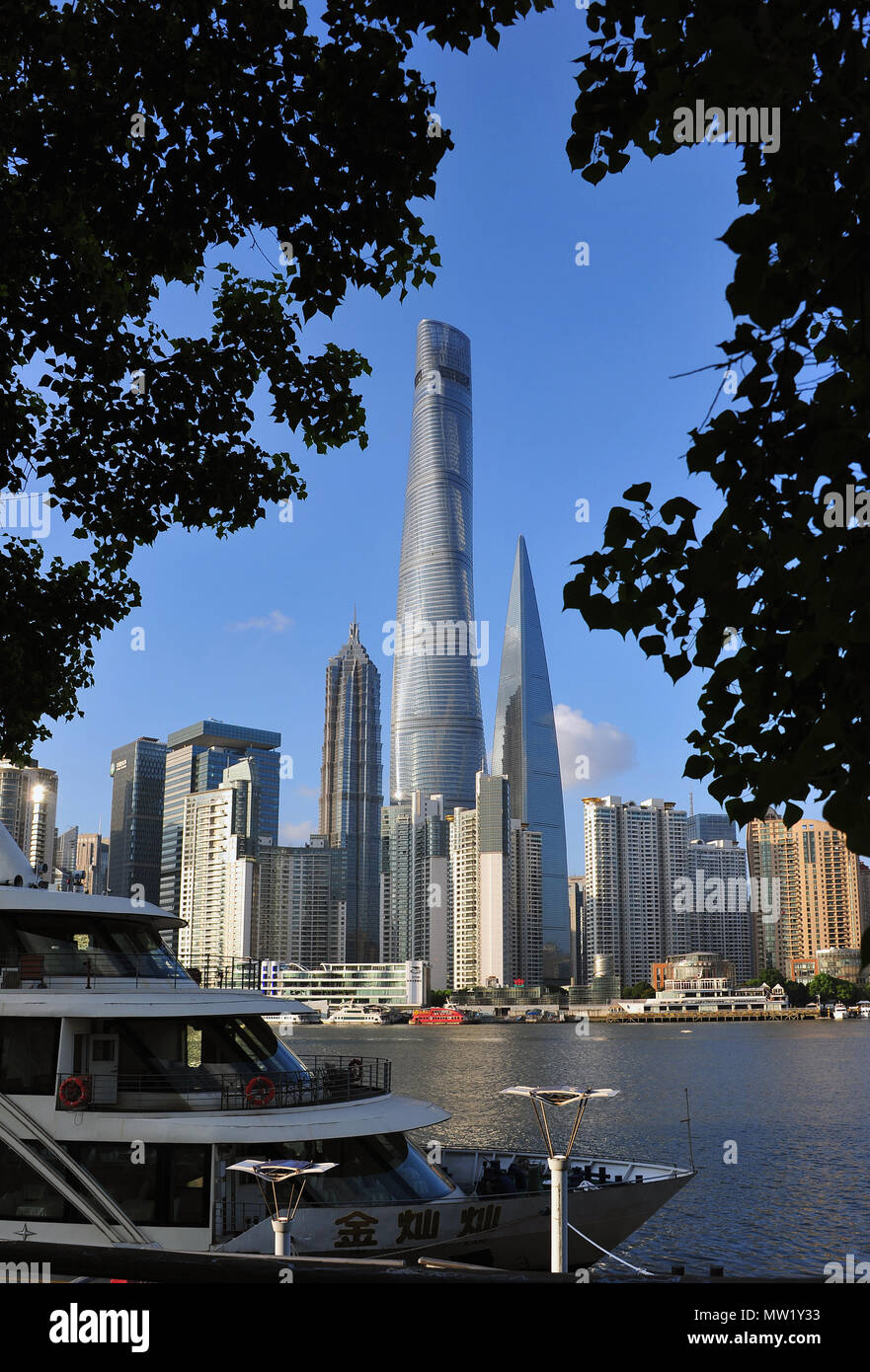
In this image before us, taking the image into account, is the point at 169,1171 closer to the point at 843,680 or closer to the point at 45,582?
the point at 45,582

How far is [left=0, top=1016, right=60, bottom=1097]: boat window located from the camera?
1705 centimetres

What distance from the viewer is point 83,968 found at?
18406 mm

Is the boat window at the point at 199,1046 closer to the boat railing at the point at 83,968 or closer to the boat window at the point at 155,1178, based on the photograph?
the boat railing at the point at 83,968

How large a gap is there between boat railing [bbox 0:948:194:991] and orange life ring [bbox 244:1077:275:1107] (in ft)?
7.09

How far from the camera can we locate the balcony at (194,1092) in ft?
55.7

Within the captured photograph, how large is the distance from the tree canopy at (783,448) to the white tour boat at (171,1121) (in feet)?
49.7

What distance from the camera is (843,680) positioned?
3.54 m

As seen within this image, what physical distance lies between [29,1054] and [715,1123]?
5011 cm

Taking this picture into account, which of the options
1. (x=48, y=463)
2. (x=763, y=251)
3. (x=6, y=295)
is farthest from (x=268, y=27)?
(x=763, y=251)

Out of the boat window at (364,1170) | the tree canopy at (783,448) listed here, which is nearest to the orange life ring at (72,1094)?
the boat window at (364,1170)

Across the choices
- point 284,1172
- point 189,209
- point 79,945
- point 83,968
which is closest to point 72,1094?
point 83,968

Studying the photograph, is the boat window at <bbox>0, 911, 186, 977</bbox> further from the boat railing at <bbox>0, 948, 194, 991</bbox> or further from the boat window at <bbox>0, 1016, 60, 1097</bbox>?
the boat window at <bbox>0, 1016, 60, 1097</bbox>

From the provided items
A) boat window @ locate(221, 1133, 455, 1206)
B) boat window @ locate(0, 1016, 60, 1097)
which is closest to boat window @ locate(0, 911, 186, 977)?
boat window @ locate(0, 1016, 60, 1097)

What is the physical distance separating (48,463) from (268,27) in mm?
4046
